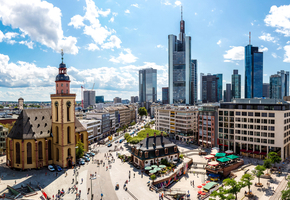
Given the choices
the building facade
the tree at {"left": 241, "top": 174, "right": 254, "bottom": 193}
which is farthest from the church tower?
the building facade

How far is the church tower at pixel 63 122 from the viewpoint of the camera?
5997cm

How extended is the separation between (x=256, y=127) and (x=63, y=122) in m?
70.5

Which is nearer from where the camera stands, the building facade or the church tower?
the church tower

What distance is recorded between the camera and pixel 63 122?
60.1 m

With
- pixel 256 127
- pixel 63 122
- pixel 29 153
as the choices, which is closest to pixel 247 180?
pixel 256 127

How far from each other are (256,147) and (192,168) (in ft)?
93.3

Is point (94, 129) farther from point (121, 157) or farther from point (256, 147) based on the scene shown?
point (256, 147)

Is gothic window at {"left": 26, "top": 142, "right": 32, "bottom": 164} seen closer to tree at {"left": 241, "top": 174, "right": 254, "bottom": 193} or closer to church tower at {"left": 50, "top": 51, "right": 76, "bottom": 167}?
church tower at {"left": 50, "top": 51, "right": 76, "bottom": 167}

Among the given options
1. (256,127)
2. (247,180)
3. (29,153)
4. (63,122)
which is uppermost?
(63,122)

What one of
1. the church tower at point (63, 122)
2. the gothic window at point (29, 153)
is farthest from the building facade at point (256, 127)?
the gothic window at point (29, 153)

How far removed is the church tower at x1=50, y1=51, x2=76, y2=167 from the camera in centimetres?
5997

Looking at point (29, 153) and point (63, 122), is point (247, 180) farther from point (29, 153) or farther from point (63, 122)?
point (29, 153)

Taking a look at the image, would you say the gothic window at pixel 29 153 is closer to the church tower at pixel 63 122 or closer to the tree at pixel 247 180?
the church tower at pixel 63 122

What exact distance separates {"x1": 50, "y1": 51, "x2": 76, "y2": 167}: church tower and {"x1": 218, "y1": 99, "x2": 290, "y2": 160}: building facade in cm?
6171
